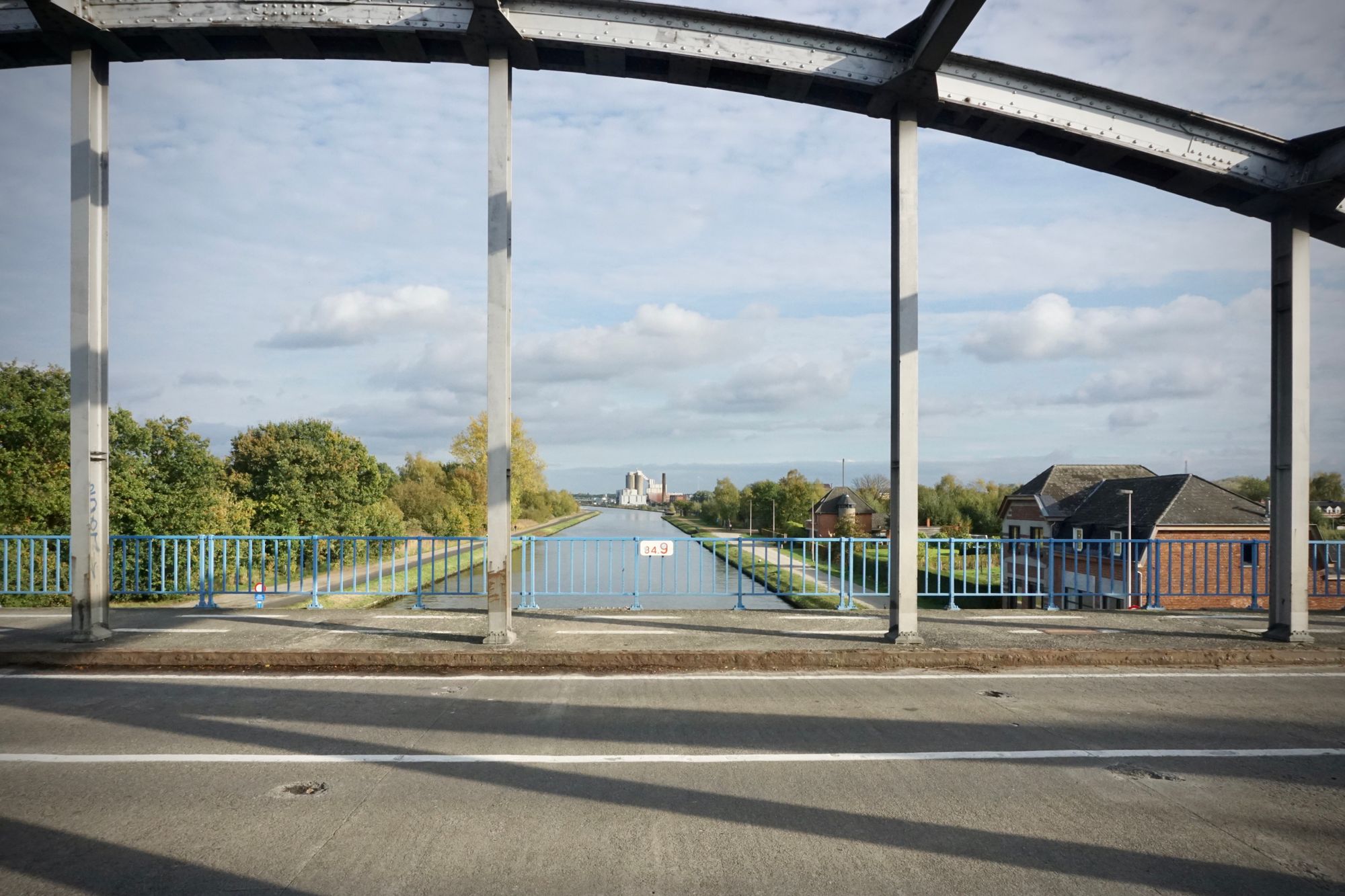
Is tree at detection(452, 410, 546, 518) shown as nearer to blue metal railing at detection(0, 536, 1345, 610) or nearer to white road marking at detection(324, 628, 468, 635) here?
blue metal railing at detection(0, 536, 1345, 610)

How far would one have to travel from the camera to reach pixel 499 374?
8.63 meters

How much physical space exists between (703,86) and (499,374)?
425cm

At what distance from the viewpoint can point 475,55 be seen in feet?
29.6

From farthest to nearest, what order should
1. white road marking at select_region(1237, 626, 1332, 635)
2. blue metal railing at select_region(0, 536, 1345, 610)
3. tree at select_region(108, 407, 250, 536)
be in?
tree at select_region(108, 407, 250, 536)
blue metal railing at select_region(0, 536, 1345, 610)
white road marking at select_region(1237, 626, 1332, 635)

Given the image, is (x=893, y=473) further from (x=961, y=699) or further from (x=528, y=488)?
(x=528, y=488)

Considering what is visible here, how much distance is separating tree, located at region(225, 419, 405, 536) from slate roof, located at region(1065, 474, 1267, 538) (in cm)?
4231

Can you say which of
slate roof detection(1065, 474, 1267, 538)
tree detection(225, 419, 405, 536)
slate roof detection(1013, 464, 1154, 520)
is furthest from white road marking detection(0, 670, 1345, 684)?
slate roof detection(1013, 464, 1154, 520)

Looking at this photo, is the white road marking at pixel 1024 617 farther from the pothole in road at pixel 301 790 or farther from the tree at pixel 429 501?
the tree at pixel 429 501

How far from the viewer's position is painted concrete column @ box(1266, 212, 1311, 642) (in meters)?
9.28

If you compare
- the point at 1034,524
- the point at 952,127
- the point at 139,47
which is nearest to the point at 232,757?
the point at 139,47

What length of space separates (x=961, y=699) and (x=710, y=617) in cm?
417

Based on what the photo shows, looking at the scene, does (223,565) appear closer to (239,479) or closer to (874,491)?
(239,479)

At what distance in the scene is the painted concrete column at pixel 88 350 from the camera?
8.61 meters

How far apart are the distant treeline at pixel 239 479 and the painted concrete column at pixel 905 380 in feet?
41.7
